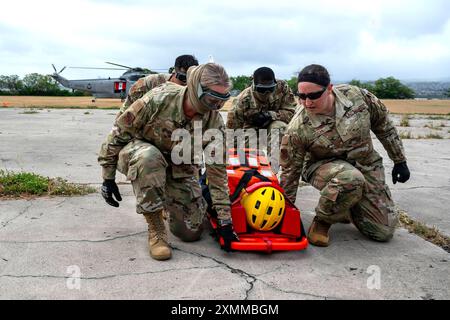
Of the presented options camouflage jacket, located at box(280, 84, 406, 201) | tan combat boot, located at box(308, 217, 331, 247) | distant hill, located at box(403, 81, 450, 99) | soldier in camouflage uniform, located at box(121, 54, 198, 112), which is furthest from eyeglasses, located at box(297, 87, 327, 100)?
distant hill, located at box(403, 81, 450, 99)

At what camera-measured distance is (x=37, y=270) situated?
332 centimetres

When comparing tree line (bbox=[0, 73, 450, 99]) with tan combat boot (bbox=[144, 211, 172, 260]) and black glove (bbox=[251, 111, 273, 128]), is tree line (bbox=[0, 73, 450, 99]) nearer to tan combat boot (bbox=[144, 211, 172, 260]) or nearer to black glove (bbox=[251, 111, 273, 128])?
black glove (bbox=[251, 111, 273, 128])

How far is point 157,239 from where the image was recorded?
378 centimetres

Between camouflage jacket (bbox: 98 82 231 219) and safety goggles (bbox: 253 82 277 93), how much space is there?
220cm

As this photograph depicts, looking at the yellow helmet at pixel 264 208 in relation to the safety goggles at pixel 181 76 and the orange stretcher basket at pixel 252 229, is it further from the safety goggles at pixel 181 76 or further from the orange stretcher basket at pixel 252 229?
the safety goggles at pixel 181 76

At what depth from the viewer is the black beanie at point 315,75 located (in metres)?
3.96

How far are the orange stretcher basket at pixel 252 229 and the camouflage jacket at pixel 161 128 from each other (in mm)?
225

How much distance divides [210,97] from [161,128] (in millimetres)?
575

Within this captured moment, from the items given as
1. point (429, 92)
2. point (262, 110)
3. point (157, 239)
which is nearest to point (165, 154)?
point (157, 239)

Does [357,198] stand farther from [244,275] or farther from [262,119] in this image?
[262,119]

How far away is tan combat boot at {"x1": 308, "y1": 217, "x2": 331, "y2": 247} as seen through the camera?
4.12 metres

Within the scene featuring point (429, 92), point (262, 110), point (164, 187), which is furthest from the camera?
point (429, 92)
